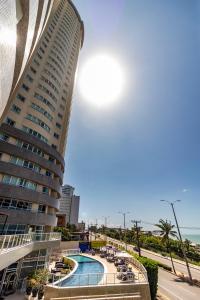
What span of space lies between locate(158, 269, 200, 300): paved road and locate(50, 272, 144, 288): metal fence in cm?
560

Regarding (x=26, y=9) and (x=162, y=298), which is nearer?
(x=26, y=9)

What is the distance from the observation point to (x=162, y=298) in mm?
20469

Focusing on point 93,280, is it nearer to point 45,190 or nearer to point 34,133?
point 45,190

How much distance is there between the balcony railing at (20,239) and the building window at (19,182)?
7.02 metres

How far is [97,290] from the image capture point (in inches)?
668

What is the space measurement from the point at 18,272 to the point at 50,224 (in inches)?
333

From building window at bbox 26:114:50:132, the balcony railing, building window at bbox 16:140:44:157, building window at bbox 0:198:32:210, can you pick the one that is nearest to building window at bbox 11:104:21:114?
building window at bbox 26:114:50:132

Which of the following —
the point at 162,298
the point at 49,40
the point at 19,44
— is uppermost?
the point at 49,40

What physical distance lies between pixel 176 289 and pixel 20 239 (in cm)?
2074

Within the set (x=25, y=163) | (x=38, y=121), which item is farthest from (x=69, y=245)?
(x=38, y=121)

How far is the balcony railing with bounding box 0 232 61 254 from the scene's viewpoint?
1285cm

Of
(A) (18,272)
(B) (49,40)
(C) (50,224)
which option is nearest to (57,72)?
(B) (49,40)

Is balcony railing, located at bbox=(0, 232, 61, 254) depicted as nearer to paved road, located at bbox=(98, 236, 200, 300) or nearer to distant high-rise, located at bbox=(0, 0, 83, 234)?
distant high-rise, located at bbox=(0, 0, 83, 234)

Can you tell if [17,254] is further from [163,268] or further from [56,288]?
[163,268]
